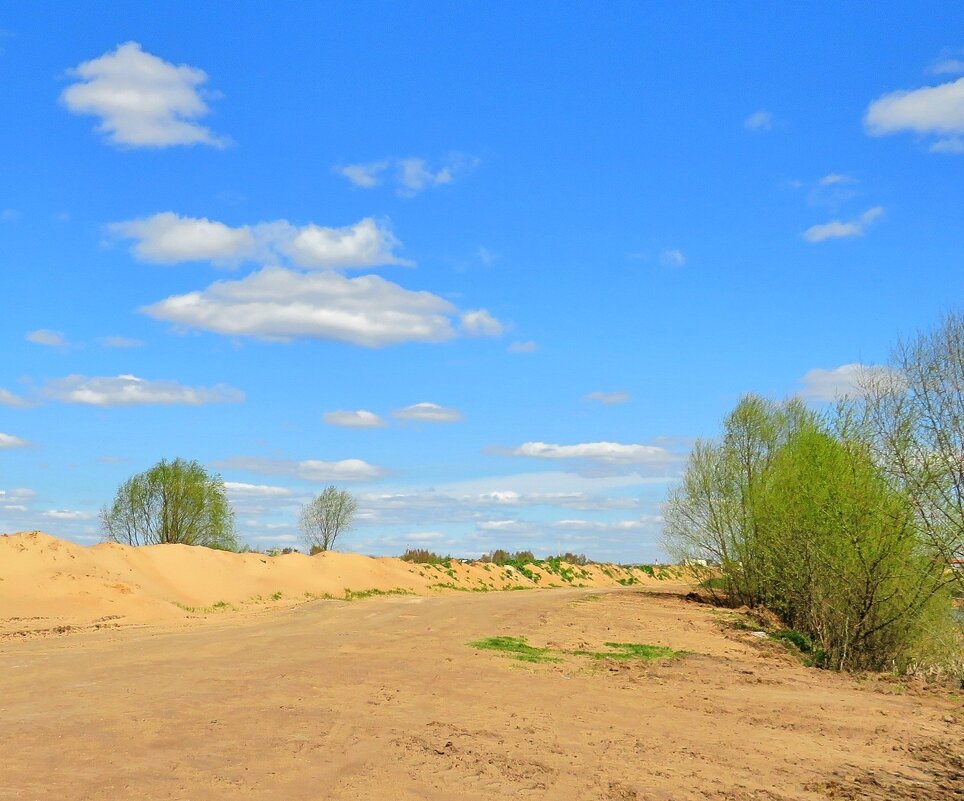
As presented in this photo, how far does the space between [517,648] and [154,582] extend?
21072mm

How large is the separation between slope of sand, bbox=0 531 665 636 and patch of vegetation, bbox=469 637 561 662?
12.0m

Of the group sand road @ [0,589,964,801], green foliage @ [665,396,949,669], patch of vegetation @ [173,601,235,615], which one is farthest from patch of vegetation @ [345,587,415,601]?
sand road @ [0,589,964,801]

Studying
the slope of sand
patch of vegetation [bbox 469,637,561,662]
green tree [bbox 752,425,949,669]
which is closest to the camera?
patch of vegetation [bbox 469,637,561,662]

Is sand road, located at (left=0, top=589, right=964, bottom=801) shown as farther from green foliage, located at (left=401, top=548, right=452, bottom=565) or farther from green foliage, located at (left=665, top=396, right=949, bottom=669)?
green foliage, located at (left=401, top=548, right=452, bottom=565)

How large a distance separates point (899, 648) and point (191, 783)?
18.5 metres

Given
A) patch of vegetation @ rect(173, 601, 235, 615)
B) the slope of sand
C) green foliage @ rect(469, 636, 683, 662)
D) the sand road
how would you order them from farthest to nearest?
patch of vegetation @ rect(173, 601, 235, 615), the slope of sand, green foliage @ rect(469, 636, 683, 662), the sand road

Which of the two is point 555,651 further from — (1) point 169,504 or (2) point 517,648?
(1) point 169,504

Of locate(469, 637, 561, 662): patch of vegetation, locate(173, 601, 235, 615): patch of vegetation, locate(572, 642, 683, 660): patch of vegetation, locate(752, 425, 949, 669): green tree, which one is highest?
locate(752, 425, 949, 669): green tree

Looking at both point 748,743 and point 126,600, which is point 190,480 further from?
point 748,743

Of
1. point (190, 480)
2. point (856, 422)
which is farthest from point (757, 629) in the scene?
point (190, 480)

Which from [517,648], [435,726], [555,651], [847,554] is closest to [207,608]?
[517,648]

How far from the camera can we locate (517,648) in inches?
768

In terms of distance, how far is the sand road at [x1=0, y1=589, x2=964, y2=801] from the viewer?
28.8 feet

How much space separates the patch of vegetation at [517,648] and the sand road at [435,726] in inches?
18.5
